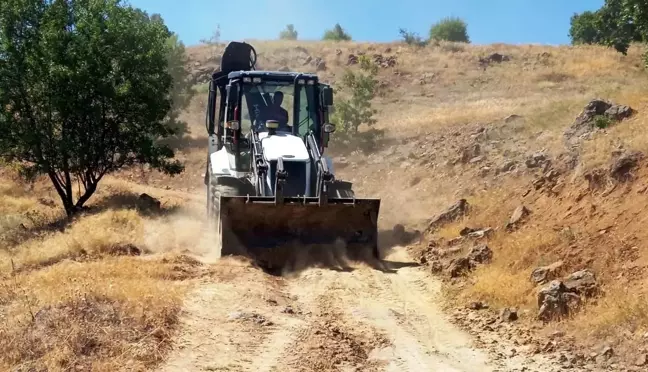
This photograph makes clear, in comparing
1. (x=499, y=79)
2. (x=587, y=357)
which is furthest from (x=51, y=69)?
(x=499, y=79)

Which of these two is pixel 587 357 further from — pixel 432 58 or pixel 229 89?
pixel 432 58

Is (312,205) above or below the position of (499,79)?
below

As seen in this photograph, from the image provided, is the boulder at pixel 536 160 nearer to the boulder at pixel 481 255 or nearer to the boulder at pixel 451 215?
the boulder at pixel 451 215

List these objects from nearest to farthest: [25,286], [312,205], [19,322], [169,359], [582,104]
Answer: [169,359] < [19,322] < [25,286] < [312,205] < [582,104]

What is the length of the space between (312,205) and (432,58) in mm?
38018

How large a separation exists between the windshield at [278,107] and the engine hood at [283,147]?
0.48m

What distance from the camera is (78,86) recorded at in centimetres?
1683

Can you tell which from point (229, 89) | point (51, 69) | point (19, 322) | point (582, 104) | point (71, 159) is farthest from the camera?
point (582, 104)

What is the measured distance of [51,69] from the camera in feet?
53.5

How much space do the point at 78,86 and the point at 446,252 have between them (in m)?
10.2

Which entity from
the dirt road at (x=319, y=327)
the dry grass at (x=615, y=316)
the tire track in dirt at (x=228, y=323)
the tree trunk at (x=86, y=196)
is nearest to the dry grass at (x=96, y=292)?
the tire track in dirt at (x=228, y=323)

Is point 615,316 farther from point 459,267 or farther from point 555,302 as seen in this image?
point 459,267

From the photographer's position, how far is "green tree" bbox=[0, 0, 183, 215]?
55.2 ft

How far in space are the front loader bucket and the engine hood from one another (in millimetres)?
996
